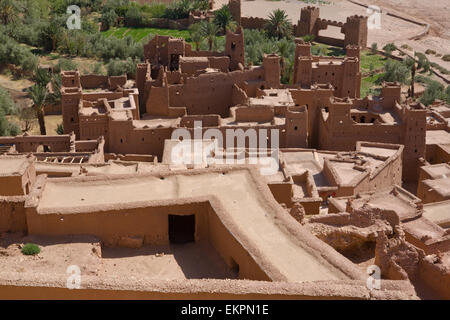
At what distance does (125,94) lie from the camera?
112ft

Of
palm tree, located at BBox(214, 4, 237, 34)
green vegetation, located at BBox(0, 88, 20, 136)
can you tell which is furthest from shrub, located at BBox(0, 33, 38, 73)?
palm tree, located at BBox(214, 4, 237, 34)

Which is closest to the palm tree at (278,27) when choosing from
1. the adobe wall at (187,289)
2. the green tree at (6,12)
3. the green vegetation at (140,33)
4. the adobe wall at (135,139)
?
the green vegetation at (140,33)

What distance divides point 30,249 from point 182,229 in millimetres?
3821

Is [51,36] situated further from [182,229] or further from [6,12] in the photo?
[182,229]

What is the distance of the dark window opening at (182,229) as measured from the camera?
16500mm

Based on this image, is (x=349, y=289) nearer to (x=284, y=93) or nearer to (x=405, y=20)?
(x=284, y=93)

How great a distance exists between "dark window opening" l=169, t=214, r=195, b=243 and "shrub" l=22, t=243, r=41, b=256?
332 centimetres

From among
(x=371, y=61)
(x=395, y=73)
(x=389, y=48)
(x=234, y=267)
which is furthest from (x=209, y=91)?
(x=389, y=48)

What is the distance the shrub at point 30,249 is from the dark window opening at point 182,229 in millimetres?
3325

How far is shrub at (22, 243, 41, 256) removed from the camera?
14.8 m

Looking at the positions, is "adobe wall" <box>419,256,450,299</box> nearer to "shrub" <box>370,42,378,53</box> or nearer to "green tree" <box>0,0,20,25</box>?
"shrub" <box>370,42,378,53</box>
